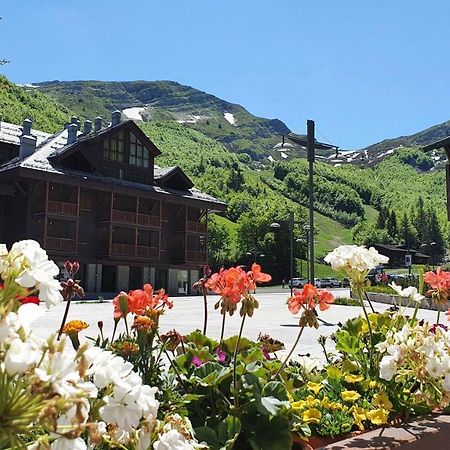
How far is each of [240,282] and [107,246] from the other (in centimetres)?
3642

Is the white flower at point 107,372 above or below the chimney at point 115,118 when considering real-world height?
below

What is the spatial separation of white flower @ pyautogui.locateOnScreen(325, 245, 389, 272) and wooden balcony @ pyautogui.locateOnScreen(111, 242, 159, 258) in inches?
1406

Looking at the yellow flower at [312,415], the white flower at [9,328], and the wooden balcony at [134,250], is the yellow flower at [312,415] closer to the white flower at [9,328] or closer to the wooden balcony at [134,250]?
the white flower at [9,328]

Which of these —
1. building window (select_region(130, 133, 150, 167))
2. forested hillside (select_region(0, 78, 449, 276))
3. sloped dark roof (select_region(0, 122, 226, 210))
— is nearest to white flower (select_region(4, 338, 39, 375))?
sloped dark roof (select_region(0, 122, 226, 210))

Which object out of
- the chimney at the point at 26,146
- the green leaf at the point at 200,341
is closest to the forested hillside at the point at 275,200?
the chimney at the point at 26,146

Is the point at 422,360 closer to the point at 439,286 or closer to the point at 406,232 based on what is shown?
the point at 439,286

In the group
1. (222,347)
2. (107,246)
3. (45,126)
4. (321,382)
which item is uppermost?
(45,126)

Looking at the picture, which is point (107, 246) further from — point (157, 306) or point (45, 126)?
point (45, 126)

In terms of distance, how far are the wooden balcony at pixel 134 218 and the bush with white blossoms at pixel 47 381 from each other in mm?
37747

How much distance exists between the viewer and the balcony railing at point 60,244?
34.4m

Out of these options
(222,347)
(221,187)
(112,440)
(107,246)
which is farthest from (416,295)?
(221,187)

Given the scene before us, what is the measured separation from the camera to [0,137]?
37.8 metres

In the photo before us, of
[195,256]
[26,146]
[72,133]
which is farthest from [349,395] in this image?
[195,256]

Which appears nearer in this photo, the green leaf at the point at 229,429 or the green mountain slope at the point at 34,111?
the green leaf at the point at 229,429
